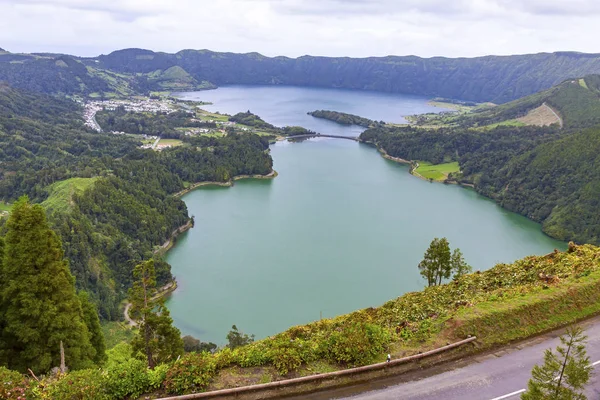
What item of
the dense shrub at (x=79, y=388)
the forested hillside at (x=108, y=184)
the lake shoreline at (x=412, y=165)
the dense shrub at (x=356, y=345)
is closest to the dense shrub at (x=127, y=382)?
the dense shrub at (x=79, y=388)

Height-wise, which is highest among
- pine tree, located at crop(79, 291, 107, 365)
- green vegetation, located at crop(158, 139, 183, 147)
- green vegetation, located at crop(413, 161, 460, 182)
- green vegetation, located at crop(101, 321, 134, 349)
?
pine tree, located at crop(79, 291, 107, 365)

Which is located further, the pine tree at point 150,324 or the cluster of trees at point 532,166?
the cluster of trees at point 532,166

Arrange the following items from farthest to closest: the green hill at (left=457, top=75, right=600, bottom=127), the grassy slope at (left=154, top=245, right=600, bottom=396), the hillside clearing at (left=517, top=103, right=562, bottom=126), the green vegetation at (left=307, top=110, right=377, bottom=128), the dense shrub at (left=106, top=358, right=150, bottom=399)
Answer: the green vegetation at (left=307, top=110, right=377, bottom=128) < the hillside clearing at (left=517, top=103, right=562, bottom=126) < the green hill at (left=457, top=75, right=600, bottom=127) < the grassy slope at (left=154, top=245, right=600, bottom=396) < the dense shrub at (left=106, top=358, right=150, bottom=399)

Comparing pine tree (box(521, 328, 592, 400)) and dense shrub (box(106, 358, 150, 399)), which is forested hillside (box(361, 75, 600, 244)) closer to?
pine tree (box(521, 328, 592, 400))

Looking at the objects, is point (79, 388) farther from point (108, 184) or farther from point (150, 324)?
point (108, 184)

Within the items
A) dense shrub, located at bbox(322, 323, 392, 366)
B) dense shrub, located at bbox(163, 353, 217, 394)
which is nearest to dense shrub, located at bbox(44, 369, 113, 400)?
dense shrub, located at bbox(163, 353, 217, 394)

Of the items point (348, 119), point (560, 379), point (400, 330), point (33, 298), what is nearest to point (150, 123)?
point (348, 119)

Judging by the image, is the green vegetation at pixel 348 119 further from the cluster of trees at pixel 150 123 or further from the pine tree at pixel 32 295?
the pine tree at pixel 32 295
